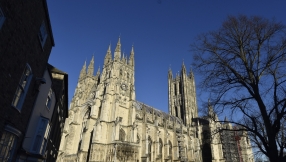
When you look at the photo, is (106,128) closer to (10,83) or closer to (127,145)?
(127,145)

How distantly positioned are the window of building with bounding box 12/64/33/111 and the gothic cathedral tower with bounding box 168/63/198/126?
50658 millimetres

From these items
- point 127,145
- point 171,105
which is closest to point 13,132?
point 127,145

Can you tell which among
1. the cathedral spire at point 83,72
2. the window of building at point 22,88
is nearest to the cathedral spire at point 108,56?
the cathedral spire at point 83,72

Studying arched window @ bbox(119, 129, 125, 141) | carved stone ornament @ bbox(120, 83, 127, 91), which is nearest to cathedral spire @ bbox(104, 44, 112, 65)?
carved stone ornament @ bbox(120, 83, 127, 91)

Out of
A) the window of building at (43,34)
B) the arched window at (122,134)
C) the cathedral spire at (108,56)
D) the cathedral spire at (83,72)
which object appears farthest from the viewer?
the cathedral spire at (83,72)

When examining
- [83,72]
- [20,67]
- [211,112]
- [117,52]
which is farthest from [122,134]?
[20,67]

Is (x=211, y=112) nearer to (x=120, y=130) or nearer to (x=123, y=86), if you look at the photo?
(x=120, y=130)

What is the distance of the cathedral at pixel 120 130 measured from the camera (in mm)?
29922

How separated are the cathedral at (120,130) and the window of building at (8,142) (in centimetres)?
2209

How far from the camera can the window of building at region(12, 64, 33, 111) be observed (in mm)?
7611

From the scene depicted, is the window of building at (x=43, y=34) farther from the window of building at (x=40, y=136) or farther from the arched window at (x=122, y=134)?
the arched window at (x=122, y=134)

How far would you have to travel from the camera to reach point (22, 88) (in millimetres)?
7832

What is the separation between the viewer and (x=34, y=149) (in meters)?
10.2

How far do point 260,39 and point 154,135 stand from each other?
32336 mm
